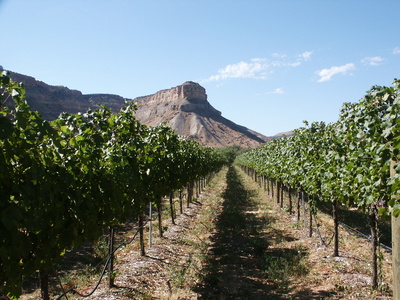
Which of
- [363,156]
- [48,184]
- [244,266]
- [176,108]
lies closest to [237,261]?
[244,266]

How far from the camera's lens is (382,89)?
511 cm

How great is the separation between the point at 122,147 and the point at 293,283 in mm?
5232

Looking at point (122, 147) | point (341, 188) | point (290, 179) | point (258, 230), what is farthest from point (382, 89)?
point (258, 230)

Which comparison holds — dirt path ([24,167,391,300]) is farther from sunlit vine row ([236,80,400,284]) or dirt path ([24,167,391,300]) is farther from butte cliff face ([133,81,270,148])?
butte cliff face ([133,81,270,148])

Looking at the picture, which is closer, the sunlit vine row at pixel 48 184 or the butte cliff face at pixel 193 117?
the sunlit vine row at pixel 48 184

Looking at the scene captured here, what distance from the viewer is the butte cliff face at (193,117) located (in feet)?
435

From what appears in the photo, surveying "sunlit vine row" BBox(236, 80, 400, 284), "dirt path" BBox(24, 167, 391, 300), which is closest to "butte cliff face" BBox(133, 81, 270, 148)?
"dirt path" BBox(24, 167, 391, 300)

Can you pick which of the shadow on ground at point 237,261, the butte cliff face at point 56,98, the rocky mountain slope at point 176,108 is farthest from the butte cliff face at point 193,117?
the shadow on ground at point 237,261

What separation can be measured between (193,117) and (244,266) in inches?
5407

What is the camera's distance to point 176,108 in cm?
16250

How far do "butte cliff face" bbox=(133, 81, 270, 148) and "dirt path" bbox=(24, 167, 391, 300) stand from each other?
105m

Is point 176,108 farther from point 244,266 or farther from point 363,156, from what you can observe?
point 363,156

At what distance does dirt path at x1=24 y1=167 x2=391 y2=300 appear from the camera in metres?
6.89

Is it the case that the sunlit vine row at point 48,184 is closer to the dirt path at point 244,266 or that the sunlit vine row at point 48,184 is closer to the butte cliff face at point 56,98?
the dirt path at point 244,266
